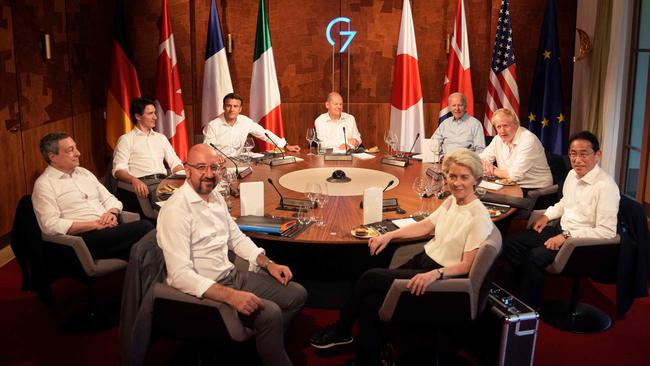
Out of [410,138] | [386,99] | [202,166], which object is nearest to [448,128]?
[410,138]

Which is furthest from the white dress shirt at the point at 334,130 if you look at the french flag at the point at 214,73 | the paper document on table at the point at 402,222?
the paper document on table at the point at 402,222

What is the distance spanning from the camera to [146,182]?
5.56 m

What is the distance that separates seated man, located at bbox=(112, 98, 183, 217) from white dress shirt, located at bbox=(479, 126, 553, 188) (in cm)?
282

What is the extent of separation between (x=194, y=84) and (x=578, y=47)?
4.54 meters

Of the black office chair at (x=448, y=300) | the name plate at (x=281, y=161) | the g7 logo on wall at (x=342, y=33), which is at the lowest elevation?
the black office chair at (x=448, y=300)

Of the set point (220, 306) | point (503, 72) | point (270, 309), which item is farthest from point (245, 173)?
point (503, 72)

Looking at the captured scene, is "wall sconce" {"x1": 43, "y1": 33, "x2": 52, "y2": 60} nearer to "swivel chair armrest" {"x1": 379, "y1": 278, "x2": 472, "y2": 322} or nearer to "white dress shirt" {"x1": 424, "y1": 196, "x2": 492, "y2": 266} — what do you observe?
"white dress shirt" {"x1": 424, "y1": 196, "x2": 492, "y2": 266}

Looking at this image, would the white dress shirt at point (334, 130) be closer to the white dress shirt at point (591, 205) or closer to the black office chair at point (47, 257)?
the white dress shirt at point (591, 205)

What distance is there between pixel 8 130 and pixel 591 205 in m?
4.65

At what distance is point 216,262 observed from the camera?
328cm

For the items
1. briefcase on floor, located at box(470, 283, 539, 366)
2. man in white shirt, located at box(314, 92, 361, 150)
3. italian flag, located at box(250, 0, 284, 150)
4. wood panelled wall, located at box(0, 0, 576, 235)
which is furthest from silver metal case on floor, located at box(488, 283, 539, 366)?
wood panelled wall, located at box(0, 0, 576, 235)

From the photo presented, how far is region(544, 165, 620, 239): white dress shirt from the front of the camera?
12.9ft

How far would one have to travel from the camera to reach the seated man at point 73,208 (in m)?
4.01

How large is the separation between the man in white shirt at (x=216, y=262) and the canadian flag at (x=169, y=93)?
13.7 ft
